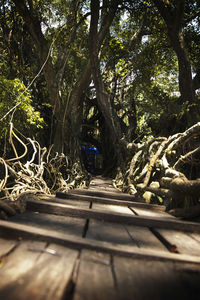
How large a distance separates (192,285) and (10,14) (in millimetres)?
6905

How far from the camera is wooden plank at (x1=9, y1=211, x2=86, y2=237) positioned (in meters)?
0.88

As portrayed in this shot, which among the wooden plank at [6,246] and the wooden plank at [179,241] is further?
the wooden plank at [179,241]

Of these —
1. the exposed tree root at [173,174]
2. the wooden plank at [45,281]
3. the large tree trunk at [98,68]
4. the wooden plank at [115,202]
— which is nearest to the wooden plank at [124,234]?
the wooden plank at [45,281]

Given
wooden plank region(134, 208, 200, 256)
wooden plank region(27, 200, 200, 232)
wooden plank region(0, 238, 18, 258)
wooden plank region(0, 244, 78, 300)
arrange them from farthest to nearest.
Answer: wooden plank region(27, 200, 200, 232) < wooden plank region(134, 208, 200, 256) < wooden plank region(0, 238, 18, 258) < wooden plank region(0, 244, 78, 300)

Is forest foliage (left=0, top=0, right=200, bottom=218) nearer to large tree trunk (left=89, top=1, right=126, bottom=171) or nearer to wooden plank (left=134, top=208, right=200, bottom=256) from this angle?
large tree trunk (left=89, top=1, right=126, bottom=171)

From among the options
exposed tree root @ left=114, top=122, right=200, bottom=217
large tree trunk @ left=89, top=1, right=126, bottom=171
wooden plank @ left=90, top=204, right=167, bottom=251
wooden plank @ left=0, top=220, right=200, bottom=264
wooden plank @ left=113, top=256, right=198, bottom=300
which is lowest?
wooden plank @ left=90, top=204, right=167, bottom=251

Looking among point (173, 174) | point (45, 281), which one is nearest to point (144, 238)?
point (45, 281)

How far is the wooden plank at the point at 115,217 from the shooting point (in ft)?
3.48

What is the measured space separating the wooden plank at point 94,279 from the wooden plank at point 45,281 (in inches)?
1.3

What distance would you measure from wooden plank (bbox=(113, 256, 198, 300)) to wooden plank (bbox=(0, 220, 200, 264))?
0.07ft

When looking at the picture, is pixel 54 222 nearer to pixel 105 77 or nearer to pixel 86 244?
pixel 86 244

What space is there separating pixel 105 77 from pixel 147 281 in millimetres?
9134

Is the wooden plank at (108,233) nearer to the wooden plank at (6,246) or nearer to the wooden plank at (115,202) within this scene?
the wooden plank at (6,246)

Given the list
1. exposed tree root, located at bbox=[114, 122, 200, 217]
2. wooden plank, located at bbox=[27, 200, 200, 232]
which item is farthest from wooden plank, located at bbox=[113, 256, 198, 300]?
exposed tree root, located at bbox=[114, 122, 200, 217]
